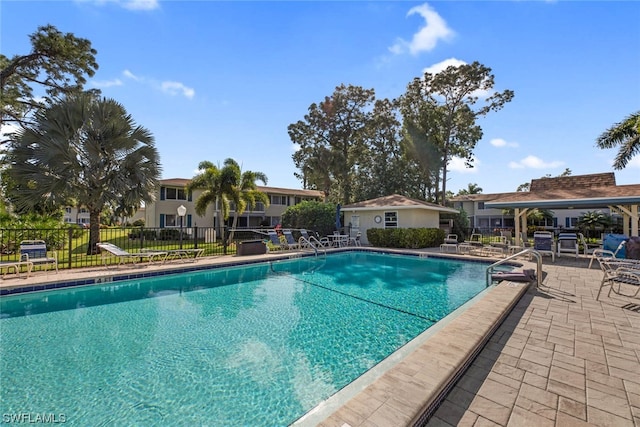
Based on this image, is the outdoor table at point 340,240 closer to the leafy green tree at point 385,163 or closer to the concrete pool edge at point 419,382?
the leafy green tree at point 385,163

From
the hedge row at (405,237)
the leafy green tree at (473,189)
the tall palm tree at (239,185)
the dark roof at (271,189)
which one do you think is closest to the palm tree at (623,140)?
the hedge row at (405,237)

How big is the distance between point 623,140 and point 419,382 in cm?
1960

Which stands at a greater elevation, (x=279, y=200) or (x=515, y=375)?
(x=279, y=200)

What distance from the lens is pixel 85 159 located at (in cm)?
1128

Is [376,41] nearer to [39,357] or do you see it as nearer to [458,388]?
[458,388]

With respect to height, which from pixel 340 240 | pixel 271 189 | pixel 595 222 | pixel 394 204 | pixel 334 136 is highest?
pixel 334 136

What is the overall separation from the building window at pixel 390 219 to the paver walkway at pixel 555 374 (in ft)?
39.3

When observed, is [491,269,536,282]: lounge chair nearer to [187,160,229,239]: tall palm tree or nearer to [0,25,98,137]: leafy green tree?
[187,160,229,239]: tall palm tree

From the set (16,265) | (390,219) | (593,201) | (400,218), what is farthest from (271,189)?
(593,201)

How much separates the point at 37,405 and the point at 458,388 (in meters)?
4.31

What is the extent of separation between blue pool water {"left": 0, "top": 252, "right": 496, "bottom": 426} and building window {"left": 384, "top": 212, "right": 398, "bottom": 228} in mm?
8309

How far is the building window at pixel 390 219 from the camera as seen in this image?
17.0 m

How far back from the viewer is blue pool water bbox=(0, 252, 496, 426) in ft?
10.1

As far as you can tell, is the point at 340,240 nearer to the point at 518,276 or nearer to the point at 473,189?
the point at 518,276
